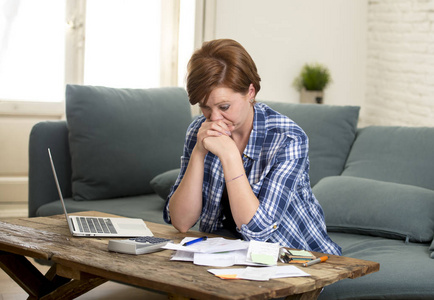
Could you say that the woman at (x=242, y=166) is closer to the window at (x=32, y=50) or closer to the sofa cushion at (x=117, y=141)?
the sofa cushion at (x=117, y=141)

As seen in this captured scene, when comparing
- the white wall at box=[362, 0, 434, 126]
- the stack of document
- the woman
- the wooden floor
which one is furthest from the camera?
the white wall at box=[362, 0, 434, 126]

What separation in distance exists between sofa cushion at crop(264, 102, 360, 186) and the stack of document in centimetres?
147

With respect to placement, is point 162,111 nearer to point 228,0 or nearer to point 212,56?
point 212,56

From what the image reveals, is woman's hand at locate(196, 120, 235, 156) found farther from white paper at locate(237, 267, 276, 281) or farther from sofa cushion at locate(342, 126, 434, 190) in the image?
sofa cushion at locate(342, 126, 434, 190)

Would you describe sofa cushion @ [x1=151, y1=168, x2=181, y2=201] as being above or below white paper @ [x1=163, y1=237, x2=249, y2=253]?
below

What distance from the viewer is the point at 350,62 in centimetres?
552

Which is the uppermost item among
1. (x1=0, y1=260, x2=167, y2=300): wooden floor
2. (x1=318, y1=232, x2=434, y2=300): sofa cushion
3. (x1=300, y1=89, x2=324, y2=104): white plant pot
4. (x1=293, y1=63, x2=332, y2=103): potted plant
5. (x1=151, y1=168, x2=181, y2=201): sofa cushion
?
(x1=293, y1=63, x2=332, y2=103): potted plant

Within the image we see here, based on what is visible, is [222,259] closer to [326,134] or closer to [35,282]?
[35,282]

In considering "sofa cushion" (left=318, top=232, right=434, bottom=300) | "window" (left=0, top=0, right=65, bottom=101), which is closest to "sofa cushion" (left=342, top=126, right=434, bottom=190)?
"sofa cushion" (left=318, top=232, right=434, bottom=300)

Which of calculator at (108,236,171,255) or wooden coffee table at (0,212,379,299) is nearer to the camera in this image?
wooden coffee table at (0,212,379,299)

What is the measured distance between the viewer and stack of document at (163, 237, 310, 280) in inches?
58.8

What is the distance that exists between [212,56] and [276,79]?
11.0 feet

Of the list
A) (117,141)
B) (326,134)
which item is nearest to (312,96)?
(326,134)

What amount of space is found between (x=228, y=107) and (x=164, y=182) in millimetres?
1158
